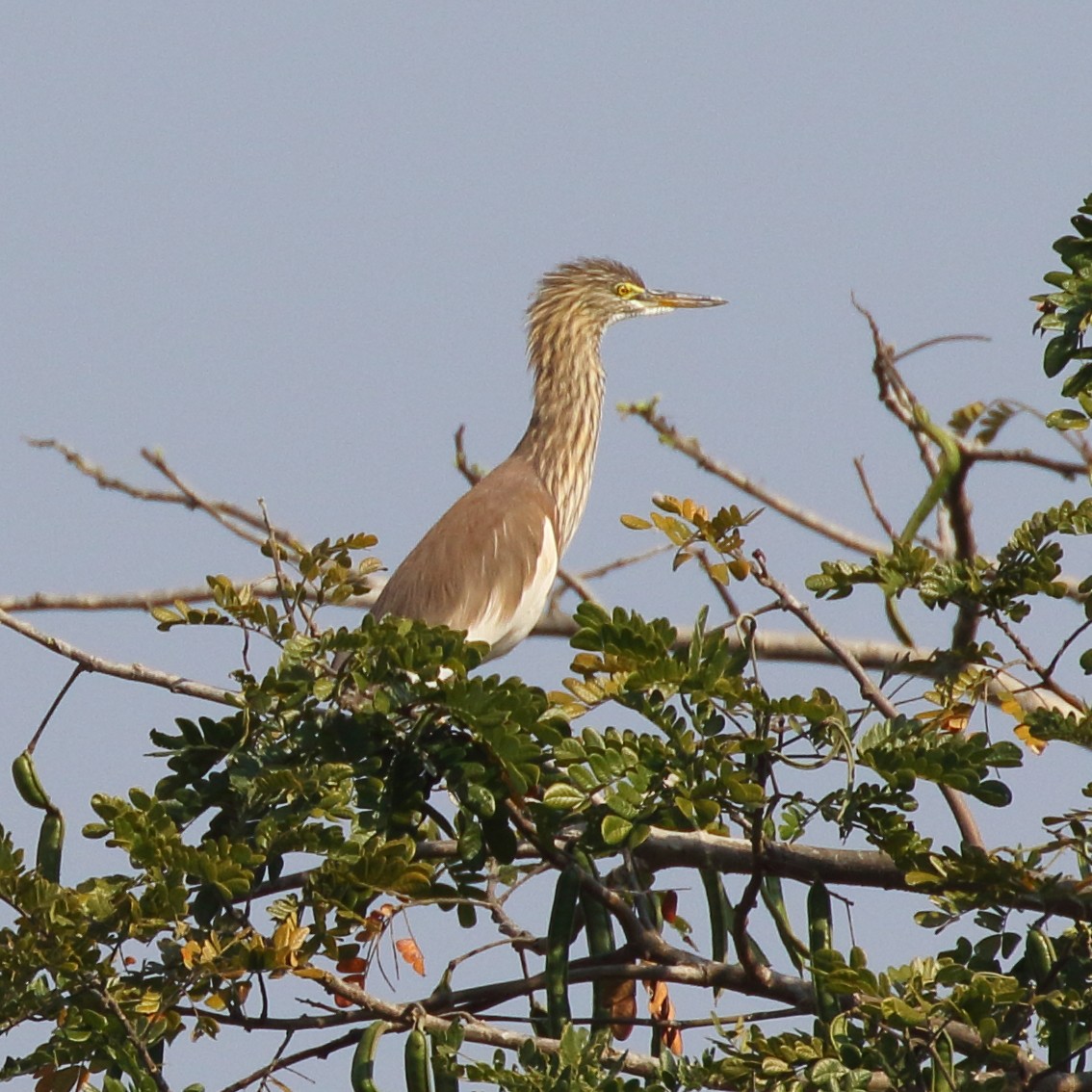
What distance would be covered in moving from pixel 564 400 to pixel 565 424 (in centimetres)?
17

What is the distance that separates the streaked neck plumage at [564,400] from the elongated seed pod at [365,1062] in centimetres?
285

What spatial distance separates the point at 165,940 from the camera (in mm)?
2361

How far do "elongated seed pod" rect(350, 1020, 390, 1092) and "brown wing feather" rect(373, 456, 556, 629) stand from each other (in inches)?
89.0

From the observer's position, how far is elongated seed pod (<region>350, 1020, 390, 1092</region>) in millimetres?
2324

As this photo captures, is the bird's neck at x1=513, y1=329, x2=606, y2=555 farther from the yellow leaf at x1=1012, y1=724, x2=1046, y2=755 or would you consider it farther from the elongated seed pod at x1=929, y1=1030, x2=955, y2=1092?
the elongated seed pod at x1=929, y1=1030, x2=955, y2=1092

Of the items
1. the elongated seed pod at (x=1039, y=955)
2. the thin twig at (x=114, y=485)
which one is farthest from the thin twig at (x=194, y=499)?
the elongated seed pod at (x=1039, y=955)

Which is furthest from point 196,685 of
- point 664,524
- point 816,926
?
point 816,926

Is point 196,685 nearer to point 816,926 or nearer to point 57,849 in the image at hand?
point 57,849

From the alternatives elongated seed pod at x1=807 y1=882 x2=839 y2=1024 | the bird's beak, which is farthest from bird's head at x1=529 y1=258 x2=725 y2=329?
elongated seed pod at x1=807 y1=882 x2=839 y2=1024

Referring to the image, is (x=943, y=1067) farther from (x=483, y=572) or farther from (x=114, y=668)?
(x=483, y=572)

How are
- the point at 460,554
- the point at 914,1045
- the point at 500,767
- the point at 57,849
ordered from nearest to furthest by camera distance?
the point at 914,1045 < the point at 500,767 < the point at 57,849 < the point at 460,554

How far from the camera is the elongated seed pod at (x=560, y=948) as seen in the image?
7.95 ft

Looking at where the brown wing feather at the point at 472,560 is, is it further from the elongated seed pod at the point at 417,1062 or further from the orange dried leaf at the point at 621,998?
the elongated seed pod at the point at 417,1062

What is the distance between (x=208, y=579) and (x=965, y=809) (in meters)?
1.46
